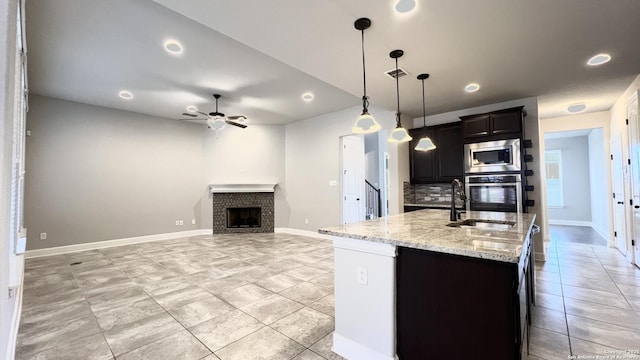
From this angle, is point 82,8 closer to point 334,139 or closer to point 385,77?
point 385,77

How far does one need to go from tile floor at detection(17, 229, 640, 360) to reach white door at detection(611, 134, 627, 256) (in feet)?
1.17

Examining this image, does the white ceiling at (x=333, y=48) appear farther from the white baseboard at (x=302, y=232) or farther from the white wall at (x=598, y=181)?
the white baseboard at (x=302, y=232)

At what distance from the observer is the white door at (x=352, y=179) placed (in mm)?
6258

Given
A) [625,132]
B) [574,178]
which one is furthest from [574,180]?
[625,132]

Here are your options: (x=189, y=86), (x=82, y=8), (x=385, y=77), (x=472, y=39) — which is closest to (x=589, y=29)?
(x=472, y=39)

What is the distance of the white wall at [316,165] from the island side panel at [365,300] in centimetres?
382

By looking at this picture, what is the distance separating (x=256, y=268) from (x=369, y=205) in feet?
13.5

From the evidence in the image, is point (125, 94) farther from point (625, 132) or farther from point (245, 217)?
point (625, 132)

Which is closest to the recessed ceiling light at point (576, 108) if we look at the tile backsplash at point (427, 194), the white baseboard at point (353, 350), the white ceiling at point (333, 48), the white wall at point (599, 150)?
the white ceiling at point (333, 48)

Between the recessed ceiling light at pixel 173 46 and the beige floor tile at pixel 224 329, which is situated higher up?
the recessed ceiling light at pixel 173 46

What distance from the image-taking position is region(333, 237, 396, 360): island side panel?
1.73 m

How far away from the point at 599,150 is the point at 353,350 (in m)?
7.90

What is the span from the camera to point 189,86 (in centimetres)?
454

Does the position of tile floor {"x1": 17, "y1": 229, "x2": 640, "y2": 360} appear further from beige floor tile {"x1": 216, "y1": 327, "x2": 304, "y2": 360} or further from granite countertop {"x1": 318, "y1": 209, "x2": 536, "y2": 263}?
granite countertop {"x1": 318, "y1": 209, "x2": 536, "y2": 263}
